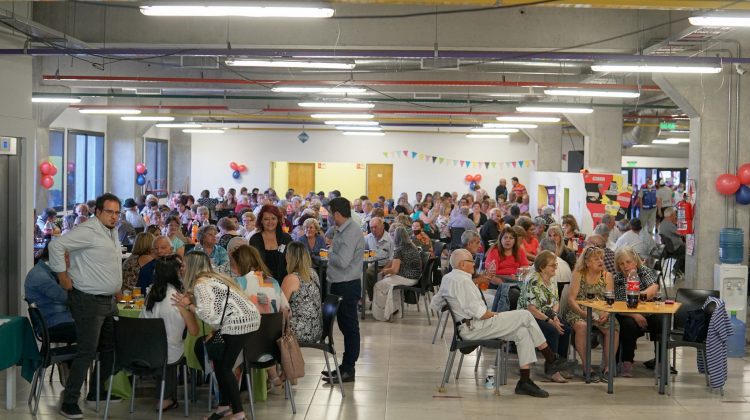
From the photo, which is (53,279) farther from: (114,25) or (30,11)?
(114,25)

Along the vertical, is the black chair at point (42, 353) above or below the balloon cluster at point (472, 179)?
below

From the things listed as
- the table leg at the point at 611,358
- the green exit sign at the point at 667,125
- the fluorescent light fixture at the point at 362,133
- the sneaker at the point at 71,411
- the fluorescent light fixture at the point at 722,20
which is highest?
the green exit sign at the point at 667,125

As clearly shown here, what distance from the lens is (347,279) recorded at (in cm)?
783

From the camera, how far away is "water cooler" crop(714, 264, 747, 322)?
1030 centimetres

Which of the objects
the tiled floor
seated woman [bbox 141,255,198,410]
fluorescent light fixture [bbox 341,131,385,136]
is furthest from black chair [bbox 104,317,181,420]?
fluorescent light fixture [bbox 341,131,385,136]

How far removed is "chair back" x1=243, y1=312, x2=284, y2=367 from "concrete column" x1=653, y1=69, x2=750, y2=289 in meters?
6.16

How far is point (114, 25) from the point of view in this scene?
35.0 feet

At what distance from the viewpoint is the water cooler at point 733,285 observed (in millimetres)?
10299

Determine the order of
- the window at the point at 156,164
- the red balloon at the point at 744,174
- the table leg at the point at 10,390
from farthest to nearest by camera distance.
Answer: the window at the point at 156,164 → the red balloon at the point at 744,174 → the table leg at the point at 10,390

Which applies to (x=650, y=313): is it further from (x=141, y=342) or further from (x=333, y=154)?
(x=333, y=154)

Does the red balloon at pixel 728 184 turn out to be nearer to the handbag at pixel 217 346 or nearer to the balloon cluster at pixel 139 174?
the handbag at pixel 217 346

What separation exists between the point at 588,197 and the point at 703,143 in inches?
247

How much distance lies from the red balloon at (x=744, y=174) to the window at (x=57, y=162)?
13768 mm

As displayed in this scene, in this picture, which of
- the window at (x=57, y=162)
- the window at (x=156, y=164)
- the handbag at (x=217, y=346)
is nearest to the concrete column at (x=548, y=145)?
the window at (x=156, y=164)
